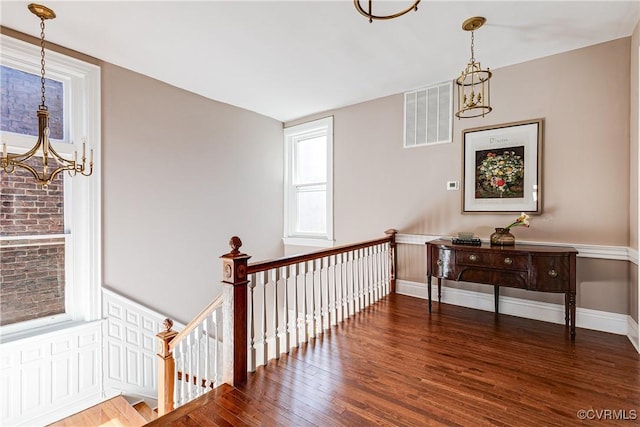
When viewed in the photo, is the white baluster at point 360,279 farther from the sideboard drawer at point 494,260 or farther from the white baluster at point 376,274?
the sideboard drawer at point 494,260

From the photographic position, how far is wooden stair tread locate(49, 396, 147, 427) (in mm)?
2740

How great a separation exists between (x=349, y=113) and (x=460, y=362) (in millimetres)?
3428

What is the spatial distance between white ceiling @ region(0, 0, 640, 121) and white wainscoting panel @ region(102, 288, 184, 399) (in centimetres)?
244

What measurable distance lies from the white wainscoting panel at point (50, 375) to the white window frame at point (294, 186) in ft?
9.38

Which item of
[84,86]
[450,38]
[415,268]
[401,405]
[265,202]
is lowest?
[401,405]

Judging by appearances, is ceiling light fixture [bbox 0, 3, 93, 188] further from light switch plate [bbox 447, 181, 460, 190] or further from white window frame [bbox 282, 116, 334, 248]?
light switch plate [bbox 447, 181, 460, 190]

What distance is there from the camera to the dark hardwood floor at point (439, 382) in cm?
170

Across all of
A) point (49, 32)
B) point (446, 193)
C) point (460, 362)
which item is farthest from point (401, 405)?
point (49, 32)

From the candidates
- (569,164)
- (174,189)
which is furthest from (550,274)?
(174,189)

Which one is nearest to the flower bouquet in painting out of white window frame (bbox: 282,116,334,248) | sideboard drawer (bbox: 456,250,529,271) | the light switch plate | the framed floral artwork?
the framed floral artwork

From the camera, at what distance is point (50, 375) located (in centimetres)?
276

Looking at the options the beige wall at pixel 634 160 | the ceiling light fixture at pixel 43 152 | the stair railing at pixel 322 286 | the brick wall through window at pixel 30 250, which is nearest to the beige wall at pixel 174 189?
the brick wall through window at pixel 30 250

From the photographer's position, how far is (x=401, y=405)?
1.79 meters

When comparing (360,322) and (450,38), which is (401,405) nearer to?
(360,322)
